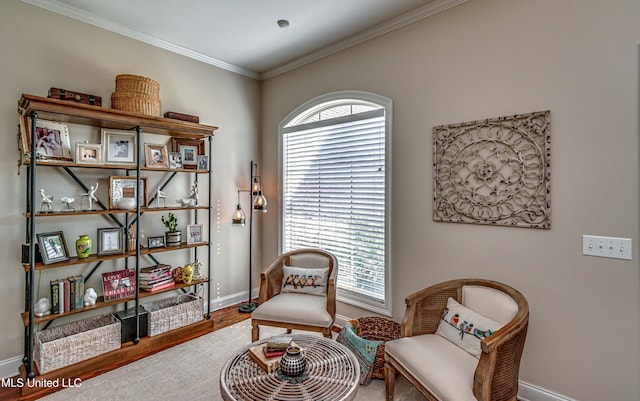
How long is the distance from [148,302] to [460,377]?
2.96 metres

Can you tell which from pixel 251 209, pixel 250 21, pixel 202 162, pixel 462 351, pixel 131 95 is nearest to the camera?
pixel 462 351

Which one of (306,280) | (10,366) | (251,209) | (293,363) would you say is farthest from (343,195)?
(10,366)

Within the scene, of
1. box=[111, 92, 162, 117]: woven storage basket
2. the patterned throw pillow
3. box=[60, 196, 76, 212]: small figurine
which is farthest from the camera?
the patterned throw pillow

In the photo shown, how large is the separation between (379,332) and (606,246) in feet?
5.42

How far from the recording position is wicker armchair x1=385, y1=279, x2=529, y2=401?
61.5 inches

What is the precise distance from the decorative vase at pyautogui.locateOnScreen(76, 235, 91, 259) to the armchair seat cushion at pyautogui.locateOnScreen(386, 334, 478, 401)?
2.54 metres

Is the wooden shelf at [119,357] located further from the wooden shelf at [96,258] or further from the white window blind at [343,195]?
the white window blind at [343,195]

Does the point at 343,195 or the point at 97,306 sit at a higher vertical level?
the point at 343,195

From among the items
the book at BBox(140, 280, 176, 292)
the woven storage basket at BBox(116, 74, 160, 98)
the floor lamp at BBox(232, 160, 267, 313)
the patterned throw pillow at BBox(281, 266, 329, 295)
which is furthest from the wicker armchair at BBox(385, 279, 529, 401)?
the woven storage basket at BBox(116, 74, 160, 98)

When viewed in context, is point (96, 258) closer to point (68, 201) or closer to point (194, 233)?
point (68, 201)

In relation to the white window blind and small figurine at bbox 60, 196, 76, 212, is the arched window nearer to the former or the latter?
the white window blind

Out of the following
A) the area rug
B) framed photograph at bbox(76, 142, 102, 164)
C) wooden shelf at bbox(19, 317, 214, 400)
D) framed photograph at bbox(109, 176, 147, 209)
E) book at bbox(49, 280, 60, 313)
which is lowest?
the area rug

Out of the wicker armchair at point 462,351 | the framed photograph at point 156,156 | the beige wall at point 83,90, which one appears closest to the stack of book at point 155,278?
the beige wall at point 83,90

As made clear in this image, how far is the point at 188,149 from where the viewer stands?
3.39 metres
